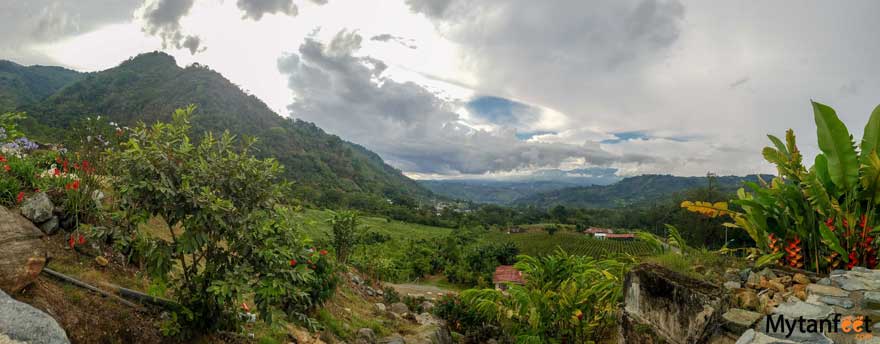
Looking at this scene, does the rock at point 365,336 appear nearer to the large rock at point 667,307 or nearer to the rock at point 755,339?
the large rock at point 667,307

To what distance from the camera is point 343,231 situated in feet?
36.6

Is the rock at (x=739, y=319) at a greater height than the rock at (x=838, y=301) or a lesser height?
lesser

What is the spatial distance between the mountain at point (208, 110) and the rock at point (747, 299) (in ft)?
246

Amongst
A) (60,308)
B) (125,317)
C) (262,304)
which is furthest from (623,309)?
(60,308)

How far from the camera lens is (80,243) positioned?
15.4 ft

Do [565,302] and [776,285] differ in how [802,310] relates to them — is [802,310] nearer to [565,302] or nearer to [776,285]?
[776,285]

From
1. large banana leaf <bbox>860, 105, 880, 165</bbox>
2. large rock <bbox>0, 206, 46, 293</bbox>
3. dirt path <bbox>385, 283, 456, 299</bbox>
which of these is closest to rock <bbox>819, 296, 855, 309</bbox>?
large banana leaf <bbox>860, 105, 880, 165</bbox>

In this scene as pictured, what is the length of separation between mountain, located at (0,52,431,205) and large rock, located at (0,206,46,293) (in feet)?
238

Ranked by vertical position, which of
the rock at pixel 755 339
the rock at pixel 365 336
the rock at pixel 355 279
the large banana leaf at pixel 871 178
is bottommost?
the rock at pixel 355 279

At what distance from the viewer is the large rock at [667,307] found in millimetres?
3820

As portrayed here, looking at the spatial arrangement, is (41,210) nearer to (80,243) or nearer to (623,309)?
(80,243)

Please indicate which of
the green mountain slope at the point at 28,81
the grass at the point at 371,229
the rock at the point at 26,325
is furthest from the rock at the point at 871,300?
the green mountain slope at the point at 28,81

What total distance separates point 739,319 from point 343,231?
381 inches

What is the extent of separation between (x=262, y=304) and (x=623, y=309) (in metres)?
4.71
